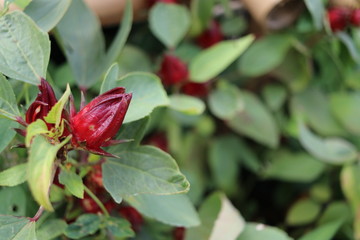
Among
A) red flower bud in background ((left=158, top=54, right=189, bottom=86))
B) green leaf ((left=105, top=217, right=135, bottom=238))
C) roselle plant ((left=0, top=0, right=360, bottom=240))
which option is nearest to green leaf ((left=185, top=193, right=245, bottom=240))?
roselle plant ((left=0, top=0, right=360, bottom=240))

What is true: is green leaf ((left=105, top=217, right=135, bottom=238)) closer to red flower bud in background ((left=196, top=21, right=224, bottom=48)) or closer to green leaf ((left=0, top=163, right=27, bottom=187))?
green leaf ((left=0, top=163, right=27, bottom=187))

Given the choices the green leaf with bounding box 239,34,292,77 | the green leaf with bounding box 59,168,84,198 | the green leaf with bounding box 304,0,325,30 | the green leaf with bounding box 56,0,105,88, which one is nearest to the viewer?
the green leaf with bounding box 59,168,84,198

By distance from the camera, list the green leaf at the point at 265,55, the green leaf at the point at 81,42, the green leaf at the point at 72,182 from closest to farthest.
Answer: the green leaf at the point at 72,182, the green leaf at the point at 81,42, the green leaf at the point at 265,55

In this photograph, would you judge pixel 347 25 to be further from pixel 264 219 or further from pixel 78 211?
pixel 78 211

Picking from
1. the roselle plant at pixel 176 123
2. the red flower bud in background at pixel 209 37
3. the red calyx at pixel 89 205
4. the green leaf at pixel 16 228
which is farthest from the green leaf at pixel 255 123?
the green leaf at pixel 16 228

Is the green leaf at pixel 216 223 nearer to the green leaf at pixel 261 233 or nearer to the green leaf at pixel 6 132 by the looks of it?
the green leaf at pixel 261 233
